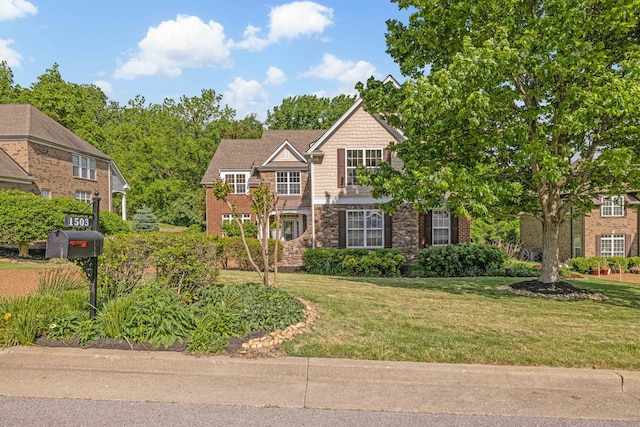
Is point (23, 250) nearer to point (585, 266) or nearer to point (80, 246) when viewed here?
point (80, 246)

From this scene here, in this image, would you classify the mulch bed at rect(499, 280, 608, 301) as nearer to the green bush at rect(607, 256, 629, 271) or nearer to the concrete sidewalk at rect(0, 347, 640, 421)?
the concrete sidewalk at rect(0, 347, 640, 421)

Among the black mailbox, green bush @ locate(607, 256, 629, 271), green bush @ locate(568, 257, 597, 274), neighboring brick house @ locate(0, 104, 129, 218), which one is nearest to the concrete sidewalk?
the black mailbox

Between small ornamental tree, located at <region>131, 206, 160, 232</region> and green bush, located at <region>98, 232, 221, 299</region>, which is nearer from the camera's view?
green bush, located at <region>98, 232, 221, 299</region>

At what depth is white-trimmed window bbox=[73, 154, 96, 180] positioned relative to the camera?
28406mm

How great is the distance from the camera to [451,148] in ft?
32.9

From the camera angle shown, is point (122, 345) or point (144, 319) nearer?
point (122, 345)

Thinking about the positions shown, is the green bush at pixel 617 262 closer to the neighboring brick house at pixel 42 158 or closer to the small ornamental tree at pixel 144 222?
Result: the small ornamental tree at pixel 144 222

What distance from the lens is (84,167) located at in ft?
96.3

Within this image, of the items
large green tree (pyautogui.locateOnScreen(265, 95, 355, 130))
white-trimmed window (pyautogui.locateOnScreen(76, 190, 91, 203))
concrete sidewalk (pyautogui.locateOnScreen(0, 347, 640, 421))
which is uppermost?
large green tree (pyautogui.locateOnScreen(265, 95, 355, 130))

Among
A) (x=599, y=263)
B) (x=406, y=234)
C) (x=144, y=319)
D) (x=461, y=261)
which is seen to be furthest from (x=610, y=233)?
(x=144, y=319)

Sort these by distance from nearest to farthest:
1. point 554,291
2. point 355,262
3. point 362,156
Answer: point 554,291
point 355,262
point 362,156

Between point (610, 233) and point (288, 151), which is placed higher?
point (288, 151)

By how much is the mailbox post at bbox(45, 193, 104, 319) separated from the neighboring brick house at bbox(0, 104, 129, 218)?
2038cm

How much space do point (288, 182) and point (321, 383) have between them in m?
20.2
